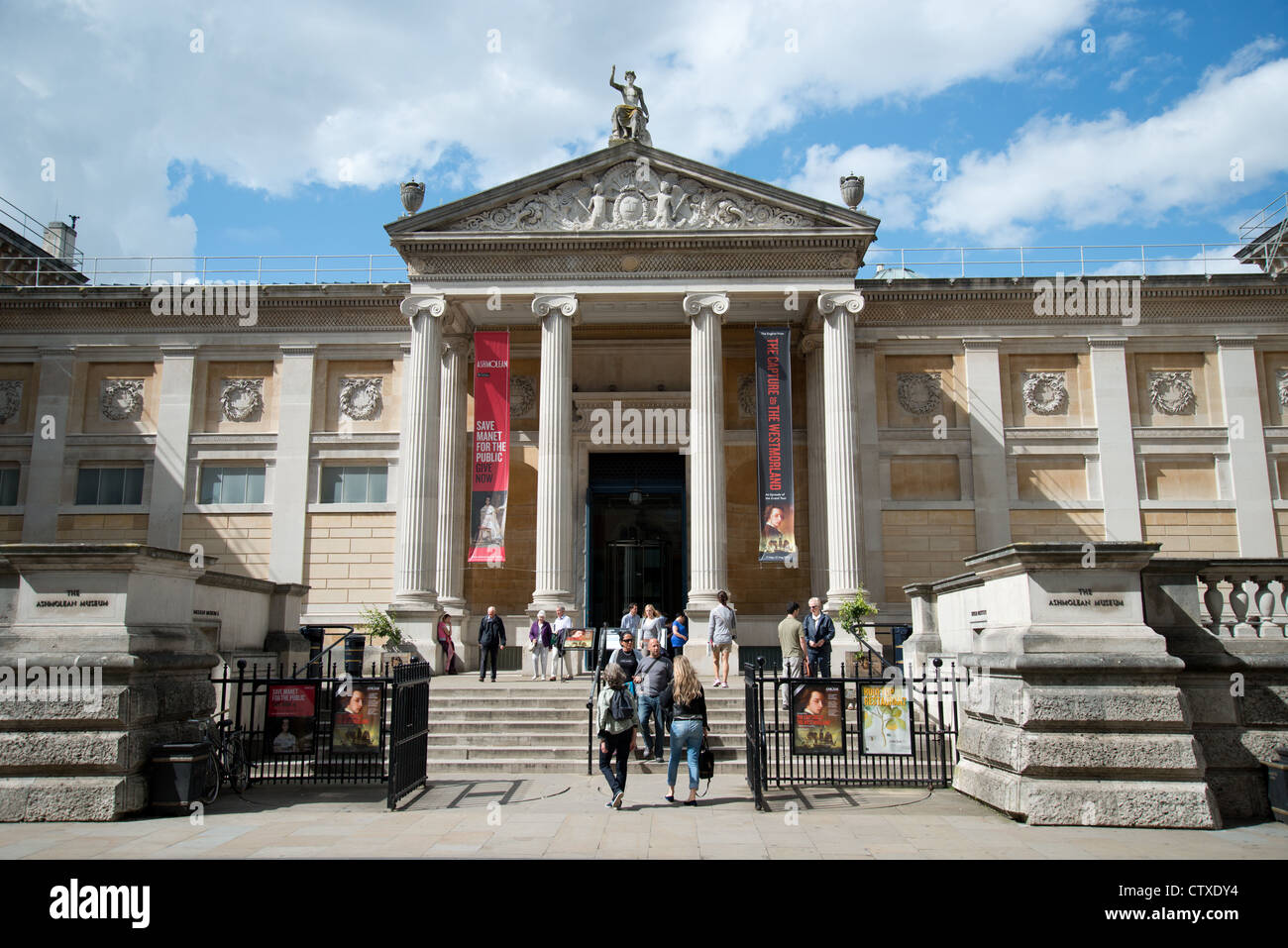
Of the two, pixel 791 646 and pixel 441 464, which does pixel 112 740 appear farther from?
pixel 441 464

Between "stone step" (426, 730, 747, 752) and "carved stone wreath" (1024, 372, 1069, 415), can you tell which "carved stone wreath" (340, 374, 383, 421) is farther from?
"carved stone wreath" (1024, 372, 1069, 415)

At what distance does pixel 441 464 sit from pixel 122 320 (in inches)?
445

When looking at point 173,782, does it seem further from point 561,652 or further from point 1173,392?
point 1173,392

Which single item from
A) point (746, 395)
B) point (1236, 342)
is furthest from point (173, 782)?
point (1236, 342)

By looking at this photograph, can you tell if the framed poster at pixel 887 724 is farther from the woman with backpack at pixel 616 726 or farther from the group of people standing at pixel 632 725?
the woman with backpack at pixel 616 726

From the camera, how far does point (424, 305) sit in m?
23.0

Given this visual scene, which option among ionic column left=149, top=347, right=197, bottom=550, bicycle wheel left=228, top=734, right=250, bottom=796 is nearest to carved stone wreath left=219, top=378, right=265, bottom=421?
ionic column left=149, top=347, right=197, bottom=550

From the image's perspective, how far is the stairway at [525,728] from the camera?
13.8m

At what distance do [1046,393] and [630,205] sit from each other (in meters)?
12.6

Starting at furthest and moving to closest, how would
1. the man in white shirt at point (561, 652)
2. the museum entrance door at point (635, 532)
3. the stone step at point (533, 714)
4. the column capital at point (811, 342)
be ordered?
the museum entrance door at point (635, 532), the column capital at point (811, 342), the man in white shirt at point (561, 652), the stone step at point (533, 714)

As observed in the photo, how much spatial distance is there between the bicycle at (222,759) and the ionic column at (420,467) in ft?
33.3

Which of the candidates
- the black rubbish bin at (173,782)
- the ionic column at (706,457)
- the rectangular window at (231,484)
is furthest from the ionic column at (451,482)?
the black rubbish bin at (173,782)

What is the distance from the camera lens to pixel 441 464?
926 inches

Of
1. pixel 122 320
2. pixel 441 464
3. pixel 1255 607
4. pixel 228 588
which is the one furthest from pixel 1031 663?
pixel 122 320
